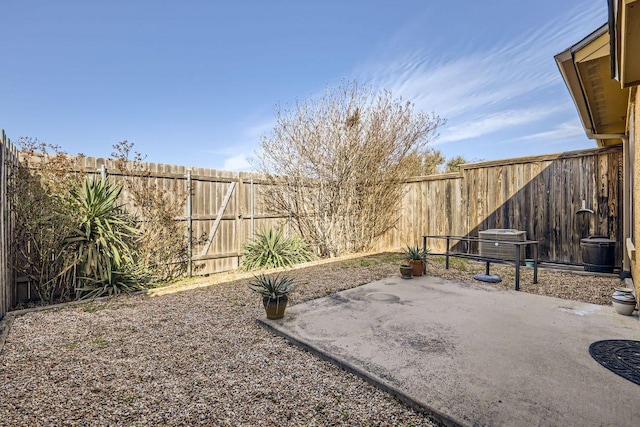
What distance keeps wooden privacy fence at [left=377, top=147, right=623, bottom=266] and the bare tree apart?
1.12 metres

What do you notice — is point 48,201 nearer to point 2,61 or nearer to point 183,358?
point 2,61

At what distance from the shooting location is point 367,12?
6180 mm

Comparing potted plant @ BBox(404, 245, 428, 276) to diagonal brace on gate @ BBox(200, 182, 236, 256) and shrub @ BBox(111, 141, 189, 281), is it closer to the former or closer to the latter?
diagonal brace on gate @ BBox(200, 182, 236, 256)

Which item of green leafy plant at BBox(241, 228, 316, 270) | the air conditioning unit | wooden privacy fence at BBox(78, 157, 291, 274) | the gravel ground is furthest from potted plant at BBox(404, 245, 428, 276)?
wooden privacy fence at BBox(78, 157, 291, 274)

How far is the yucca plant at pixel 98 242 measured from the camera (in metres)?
3.99

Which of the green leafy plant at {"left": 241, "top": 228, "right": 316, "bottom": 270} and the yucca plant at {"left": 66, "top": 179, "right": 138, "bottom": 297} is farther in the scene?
the green leafy plant at {"left": 241, "top": 228, "right": 316, "bottom": 270}

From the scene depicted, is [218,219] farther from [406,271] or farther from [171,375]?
[171,375]

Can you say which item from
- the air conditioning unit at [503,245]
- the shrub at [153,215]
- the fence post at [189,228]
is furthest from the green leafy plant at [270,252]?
the air conditioning unit at [503,245]

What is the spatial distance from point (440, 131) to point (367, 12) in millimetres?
3420

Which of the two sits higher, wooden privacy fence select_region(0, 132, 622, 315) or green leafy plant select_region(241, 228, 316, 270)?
wooden privacy fence select_region(0, 132, 622, 315)

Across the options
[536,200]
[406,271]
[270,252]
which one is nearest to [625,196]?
[536,200]

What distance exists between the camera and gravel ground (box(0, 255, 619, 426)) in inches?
64.2

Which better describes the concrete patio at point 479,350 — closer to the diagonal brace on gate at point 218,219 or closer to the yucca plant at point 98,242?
the yucca plant at point 98,242

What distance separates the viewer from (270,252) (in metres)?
6.27
